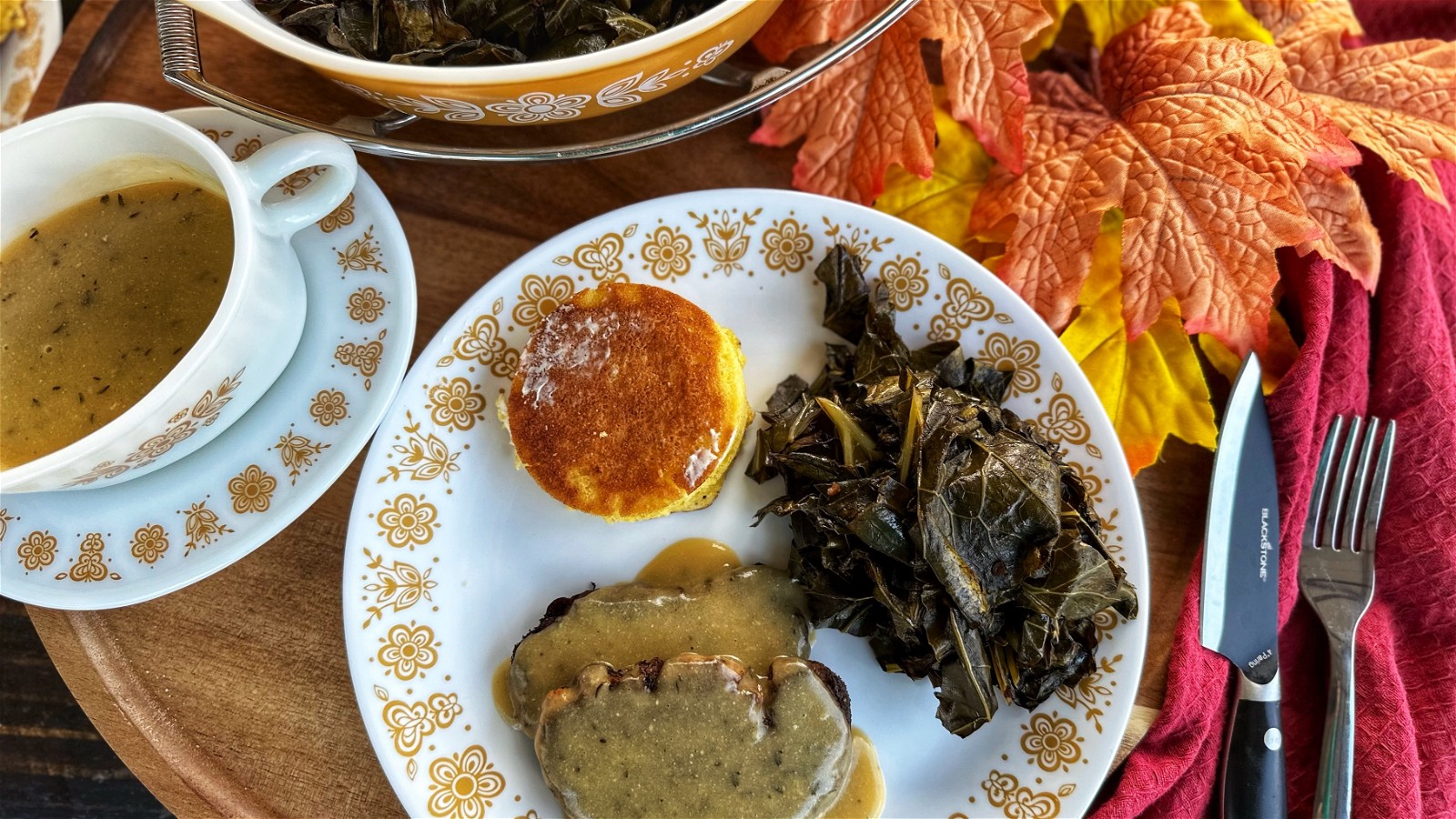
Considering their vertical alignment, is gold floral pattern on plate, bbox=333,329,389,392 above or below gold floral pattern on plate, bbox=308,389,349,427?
above

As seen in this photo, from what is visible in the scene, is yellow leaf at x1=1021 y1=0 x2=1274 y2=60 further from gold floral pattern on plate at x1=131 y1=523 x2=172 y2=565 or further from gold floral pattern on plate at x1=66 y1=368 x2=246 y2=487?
gold floral pattern on plate at x1=131 y1=523 x2=172 y2=565

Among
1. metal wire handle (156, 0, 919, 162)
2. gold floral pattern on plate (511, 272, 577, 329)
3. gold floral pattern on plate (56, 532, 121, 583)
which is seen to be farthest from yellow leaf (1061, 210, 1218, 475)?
gold floral pattern on plate (56, 532, 121, 583)

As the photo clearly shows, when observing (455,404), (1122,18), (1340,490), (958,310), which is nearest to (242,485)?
(455,404)

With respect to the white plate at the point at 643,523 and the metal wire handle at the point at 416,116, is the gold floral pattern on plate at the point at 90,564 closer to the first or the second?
the white plate at the point at 643,523

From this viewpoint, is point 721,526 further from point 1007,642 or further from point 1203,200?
point 1203,200

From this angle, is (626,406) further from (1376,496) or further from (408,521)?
(1376,496)

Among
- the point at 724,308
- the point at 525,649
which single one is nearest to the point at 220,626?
the point at 525,649

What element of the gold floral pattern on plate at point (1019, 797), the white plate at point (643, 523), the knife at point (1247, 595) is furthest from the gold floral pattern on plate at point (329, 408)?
the knife at point (1247, 595)
